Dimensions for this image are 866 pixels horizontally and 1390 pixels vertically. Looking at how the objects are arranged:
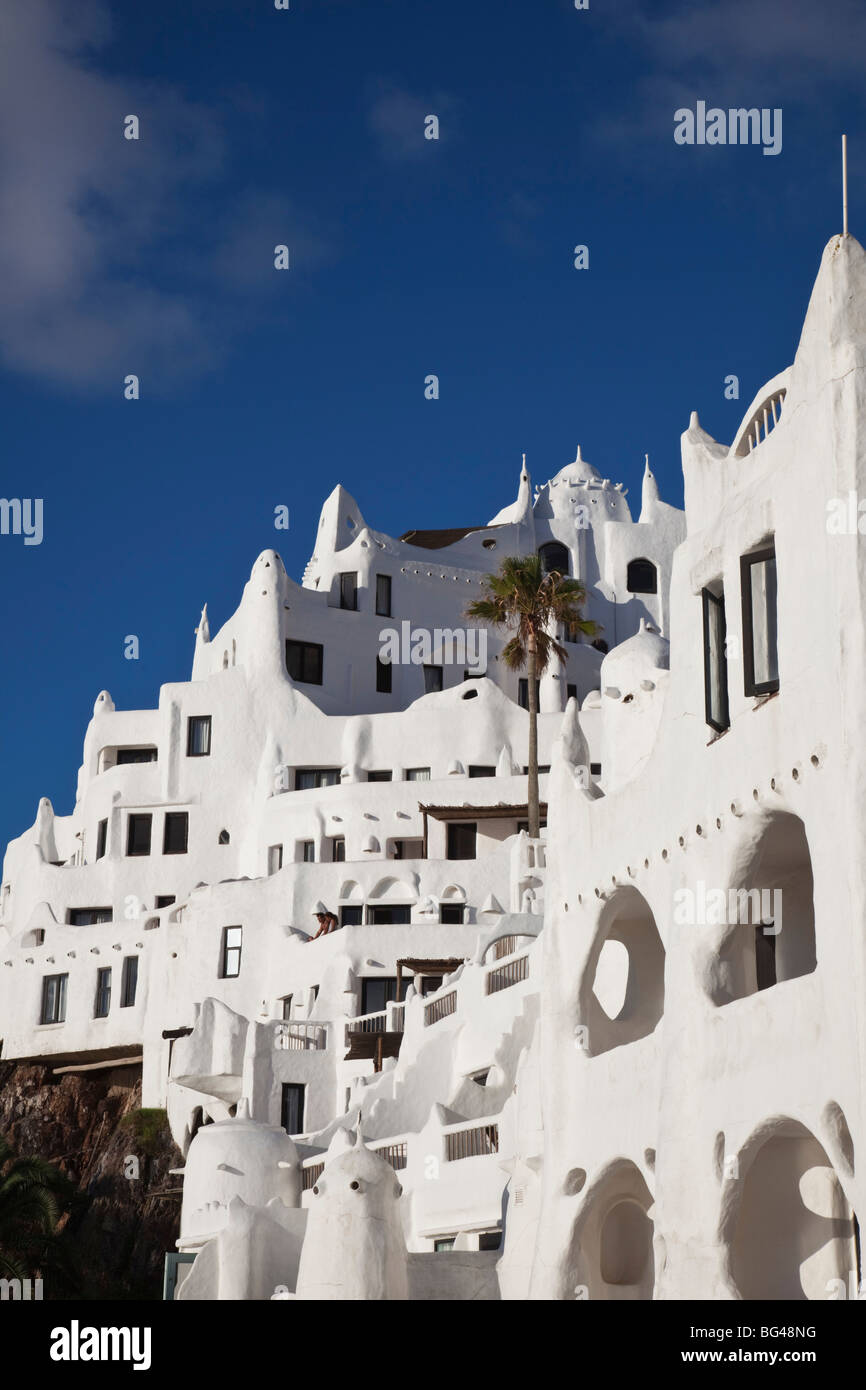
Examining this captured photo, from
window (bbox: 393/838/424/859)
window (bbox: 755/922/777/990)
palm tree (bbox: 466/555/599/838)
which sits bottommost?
window (bbox: 755/922/777/990)

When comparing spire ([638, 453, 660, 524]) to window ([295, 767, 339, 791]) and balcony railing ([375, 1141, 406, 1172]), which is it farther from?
balcony railing ([375, 1141, 406, 1172])

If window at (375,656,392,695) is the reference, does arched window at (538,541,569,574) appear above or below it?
above

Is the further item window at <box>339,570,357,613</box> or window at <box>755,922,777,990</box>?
window at <box>339,570,357,613</box>

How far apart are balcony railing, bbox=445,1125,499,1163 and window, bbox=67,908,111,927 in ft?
107

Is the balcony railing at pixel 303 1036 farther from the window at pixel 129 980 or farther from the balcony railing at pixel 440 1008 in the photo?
the window at pixel 129 980

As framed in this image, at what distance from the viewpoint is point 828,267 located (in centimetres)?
2314

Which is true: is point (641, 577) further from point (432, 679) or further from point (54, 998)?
point (54, 998)

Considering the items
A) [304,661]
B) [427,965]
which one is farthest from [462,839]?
[304,661]

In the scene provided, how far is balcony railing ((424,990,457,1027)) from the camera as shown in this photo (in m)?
40.3

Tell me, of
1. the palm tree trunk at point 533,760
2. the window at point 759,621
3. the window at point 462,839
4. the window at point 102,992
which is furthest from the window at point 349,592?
the window at point 759,621

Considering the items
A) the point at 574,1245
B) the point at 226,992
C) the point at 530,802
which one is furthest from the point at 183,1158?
the point at 574,1245

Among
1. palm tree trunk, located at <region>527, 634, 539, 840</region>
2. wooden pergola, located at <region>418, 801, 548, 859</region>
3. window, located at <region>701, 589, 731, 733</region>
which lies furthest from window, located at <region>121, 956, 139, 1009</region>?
window, located at <region>701, 589, 731, 733</region>
